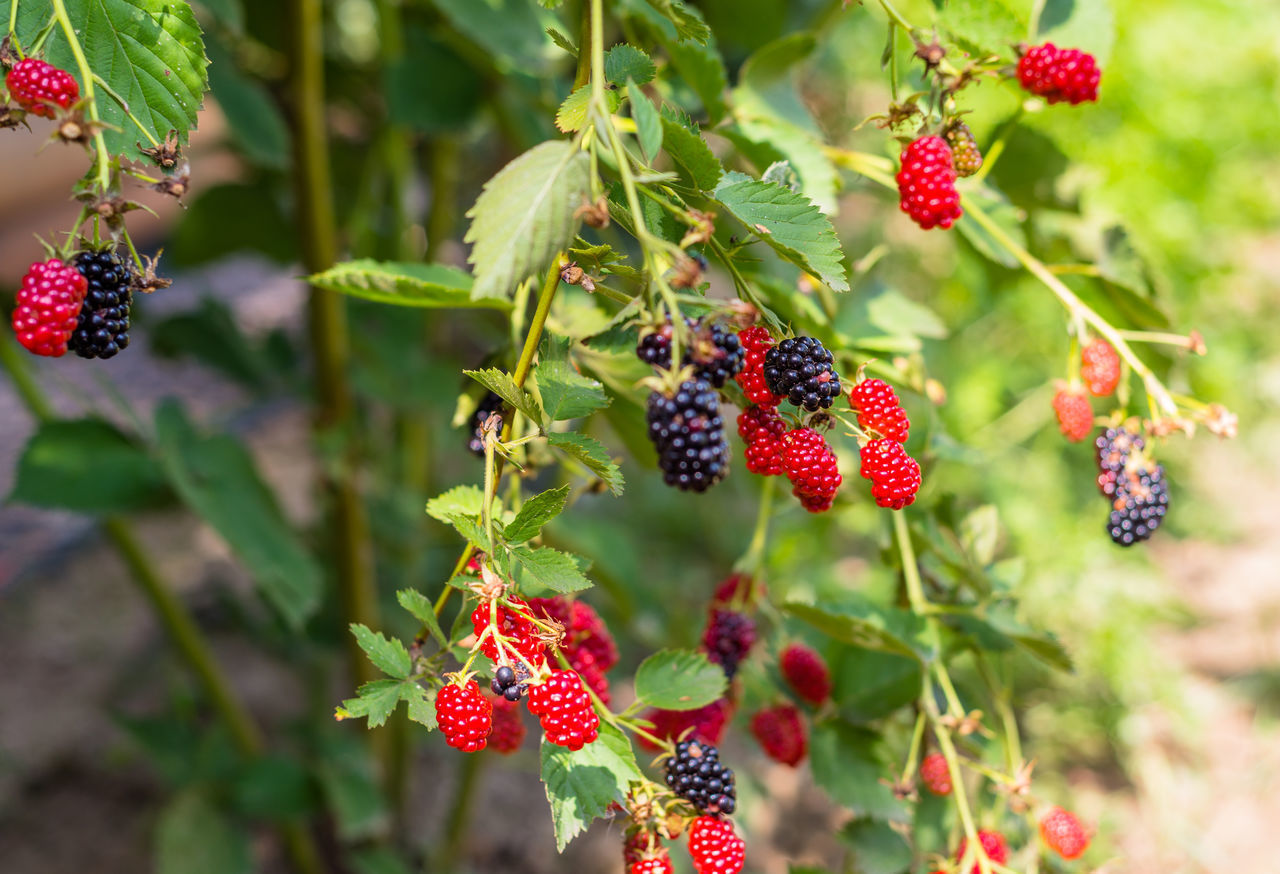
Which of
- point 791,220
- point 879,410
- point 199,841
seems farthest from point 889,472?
point 199,841

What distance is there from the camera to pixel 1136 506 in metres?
0.66

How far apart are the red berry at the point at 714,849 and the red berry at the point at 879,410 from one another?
9.3 inches

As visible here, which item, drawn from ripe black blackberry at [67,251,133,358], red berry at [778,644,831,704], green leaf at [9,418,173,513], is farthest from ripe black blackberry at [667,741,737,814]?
green leaf at [9,418,173,513]

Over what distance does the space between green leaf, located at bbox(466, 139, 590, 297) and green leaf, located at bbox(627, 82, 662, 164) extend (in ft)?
0.13

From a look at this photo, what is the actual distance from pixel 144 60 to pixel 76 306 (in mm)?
159

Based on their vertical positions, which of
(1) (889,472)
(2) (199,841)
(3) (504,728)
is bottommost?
(2) (199,841)

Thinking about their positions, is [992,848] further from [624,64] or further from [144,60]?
[144,60]

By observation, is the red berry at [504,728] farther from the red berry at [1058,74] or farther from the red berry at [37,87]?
→ the red berry at [1058,74]

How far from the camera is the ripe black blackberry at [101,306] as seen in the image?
0.45 meters

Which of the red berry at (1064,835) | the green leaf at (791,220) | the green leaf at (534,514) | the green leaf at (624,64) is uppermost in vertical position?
the green leaf at (624,64)

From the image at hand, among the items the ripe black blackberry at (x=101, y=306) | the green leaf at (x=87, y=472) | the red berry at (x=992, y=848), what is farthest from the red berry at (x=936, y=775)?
the green leaf at (x=87, y=472)

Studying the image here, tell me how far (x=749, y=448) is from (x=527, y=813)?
152 centimetres

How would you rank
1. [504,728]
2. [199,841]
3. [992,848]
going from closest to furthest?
[504,728], [992,848], [199,841]

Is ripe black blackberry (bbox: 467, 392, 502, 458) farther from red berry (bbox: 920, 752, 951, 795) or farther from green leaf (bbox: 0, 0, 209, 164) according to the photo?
red berry (bbox: 920, 752, 951, 795)
